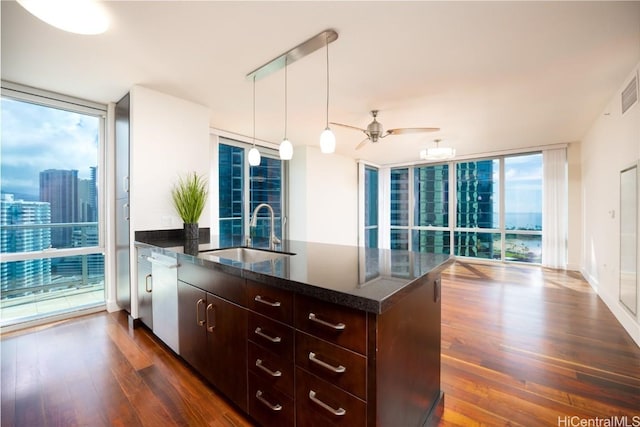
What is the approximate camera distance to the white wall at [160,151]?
115 inches

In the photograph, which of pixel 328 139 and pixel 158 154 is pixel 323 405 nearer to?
pixel 328 139

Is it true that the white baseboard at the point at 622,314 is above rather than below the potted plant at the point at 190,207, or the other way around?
→ below

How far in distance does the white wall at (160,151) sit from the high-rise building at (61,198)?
1.01 meters

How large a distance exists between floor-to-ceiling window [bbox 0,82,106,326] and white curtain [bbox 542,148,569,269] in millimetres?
7617

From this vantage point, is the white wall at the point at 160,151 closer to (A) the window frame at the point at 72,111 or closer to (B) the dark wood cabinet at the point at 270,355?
(A) the window frame at the point at 72,111

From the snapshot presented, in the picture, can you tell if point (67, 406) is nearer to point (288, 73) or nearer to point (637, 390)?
point (288, 73)

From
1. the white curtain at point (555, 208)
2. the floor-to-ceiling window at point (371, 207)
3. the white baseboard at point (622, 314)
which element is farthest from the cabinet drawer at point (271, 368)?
the white curtain at point (555, 208)

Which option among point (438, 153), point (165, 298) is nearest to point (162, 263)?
point (165, 298)

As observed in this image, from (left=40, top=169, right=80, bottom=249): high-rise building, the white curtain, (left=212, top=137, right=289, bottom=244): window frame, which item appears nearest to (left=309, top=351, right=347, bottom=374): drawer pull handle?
(left=212, top=137, right=289, bottom=244): window frame

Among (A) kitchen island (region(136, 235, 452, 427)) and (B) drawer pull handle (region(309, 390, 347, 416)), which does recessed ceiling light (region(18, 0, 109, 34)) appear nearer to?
(A) kitchen island (region(136, 235, 452, 427))

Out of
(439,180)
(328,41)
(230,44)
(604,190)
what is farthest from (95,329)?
(439,180)

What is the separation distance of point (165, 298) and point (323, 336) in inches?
70.9

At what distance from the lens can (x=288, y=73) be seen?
266 cm

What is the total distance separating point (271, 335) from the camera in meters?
1.42
